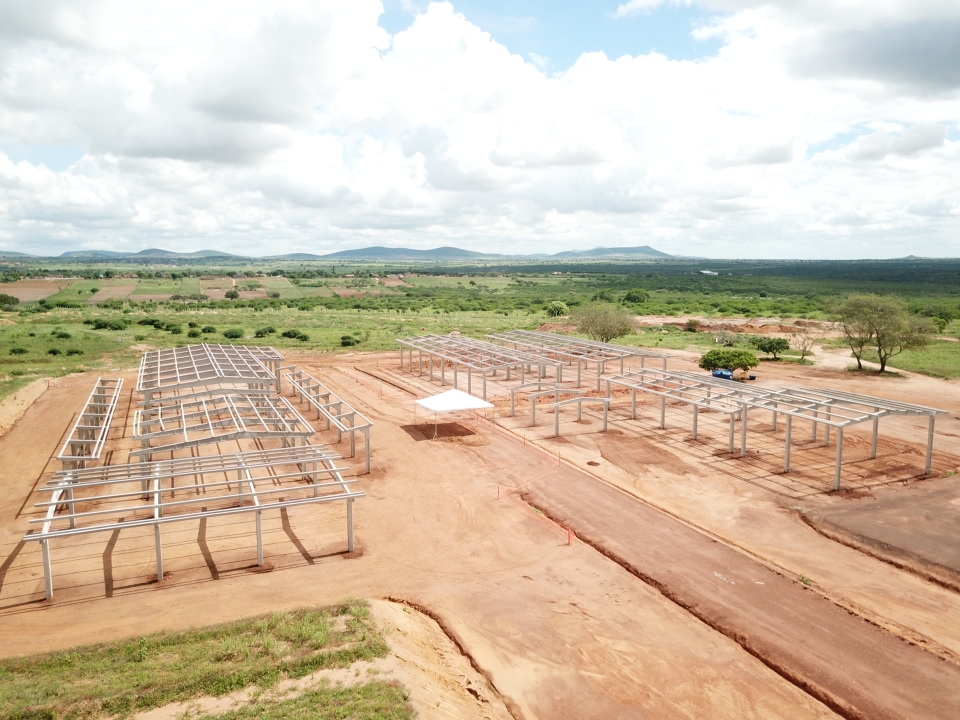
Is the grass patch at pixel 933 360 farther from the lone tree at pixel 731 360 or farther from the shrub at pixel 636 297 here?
the shrub at pixel 636 297

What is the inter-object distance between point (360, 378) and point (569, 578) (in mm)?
29890

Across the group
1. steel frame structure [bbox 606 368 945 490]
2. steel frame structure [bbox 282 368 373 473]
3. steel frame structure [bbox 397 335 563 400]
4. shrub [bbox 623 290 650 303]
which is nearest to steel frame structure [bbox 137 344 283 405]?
steel frame structure [bbox 282 368 373 473]

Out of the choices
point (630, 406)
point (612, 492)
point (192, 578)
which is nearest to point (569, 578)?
point (612, 492)

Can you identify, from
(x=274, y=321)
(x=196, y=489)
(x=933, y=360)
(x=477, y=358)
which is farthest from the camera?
(x=274, y=321)

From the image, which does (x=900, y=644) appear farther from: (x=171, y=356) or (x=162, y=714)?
(x=171, y=356)

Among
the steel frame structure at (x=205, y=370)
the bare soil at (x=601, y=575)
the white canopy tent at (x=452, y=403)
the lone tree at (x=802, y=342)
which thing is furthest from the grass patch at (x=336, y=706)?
the lone tree at (x=802, y=342)

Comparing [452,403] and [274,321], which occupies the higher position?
[452,403]

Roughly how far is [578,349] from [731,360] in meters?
10.2

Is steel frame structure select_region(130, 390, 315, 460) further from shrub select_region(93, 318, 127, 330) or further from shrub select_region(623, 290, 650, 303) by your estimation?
shrub select_region(623, 290, 650, 303)

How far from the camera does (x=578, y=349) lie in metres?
45.6

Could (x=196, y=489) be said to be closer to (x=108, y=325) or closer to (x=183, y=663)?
(x=183, y=663)

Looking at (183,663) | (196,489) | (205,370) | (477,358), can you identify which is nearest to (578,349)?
(477,358)

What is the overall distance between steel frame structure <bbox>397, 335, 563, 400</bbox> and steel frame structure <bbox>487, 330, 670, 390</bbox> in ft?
5.83

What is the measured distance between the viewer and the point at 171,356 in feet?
125
